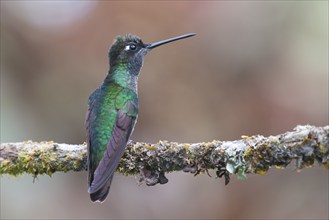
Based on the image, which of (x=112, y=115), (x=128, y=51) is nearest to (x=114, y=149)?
(x=112, y=115)

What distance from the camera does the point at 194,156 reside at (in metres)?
3.76

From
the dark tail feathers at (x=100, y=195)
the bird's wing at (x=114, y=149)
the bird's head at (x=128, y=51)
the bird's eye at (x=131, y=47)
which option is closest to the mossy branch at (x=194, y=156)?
the bird's wing at (x=114, y=149)

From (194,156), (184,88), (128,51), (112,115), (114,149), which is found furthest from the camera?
(184,88)

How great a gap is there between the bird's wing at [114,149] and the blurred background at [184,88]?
3718 mm

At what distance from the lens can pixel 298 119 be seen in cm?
870

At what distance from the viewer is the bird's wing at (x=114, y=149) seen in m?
3.80

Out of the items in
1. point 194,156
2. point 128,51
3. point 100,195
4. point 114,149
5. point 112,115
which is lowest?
point 100,195

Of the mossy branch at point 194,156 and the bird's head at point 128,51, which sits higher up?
the bird's head at point 128,51

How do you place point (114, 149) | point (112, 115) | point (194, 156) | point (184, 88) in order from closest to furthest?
point (194, 156)
point (114, 149)
point (112, 115)
point (184, 88)

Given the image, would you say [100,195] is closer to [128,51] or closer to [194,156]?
[194,156]

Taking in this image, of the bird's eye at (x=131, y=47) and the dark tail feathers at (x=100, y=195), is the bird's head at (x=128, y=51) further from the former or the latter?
the dark tail feathers at (x=100, y=195)

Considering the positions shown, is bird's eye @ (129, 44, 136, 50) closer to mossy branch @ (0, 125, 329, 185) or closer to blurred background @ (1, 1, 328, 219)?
mossy branch @ (0, 125, 329, 185)

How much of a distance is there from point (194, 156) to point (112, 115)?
3.44 feet

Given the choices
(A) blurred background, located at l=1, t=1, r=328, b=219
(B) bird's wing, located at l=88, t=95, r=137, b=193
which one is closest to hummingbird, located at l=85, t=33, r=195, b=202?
(B) bird's wing, located at l=88, t=95, r=137, b=193
